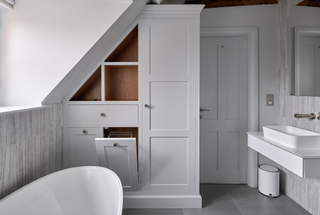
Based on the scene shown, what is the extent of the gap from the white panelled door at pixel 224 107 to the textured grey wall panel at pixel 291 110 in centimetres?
42

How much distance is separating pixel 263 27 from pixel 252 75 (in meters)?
0.65

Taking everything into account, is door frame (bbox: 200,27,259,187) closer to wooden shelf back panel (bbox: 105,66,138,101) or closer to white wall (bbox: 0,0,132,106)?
wooden shelf back panel (bbox: 105,66,138,101)

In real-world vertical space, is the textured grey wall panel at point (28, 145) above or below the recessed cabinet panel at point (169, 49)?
below

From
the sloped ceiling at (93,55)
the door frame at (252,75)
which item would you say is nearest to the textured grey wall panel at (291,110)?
the door frame at (252,75)

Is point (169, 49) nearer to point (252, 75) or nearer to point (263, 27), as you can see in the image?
point (252, 75)

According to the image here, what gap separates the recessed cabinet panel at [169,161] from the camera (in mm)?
2307

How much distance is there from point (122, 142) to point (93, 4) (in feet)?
4.38

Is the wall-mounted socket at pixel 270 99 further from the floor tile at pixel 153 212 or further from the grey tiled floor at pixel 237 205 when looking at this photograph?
the floor tile at pixel 153 212

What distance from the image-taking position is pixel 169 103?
229 centimetres

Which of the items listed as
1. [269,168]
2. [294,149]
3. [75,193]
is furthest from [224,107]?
[75,193]

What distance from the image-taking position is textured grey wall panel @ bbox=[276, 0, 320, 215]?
6.98 feet

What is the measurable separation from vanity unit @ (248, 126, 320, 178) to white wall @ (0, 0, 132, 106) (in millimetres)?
1891

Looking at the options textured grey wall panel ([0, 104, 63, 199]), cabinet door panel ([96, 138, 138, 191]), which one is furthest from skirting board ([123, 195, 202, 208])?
textured grey wall panel ([0, 104, 63, 199])

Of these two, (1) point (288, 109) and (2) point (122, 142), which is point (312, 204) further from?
(2) point (122, 142)
